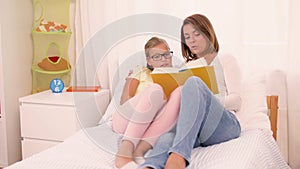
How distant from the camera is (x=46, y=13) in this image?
3.24 metres

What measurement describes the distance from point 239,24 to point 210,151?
4.03 ft

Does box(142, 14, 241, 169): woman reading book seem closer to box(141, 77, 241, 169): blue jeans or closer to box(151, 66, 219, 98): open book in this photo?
box(141, 77, 241, 169): blue jeans

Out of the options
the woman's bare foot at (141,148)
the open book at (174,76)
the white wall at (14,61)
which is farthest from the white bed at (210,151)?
the white wall at (14,61)

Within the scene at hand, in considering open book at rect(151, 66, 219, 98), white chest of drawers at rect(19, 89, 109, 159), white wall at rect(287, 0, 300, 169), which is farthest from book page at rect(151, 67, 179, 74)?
white wall at rect(287, 0, 300, 169)

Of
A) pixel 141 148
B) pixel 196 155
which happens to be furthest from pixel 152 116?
pixel 196 155

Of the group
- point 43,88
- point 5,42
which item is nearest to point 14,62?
point 5,42

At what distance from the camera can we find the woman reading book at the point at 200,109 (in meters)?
1.64

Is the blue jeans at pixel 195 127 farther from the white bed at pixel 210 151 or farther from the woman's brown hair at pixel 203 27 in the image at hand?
the woman's brown hair at pixel 203 27

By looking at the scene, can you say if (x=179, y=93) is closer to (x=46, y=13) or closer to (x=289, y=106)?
(x=289, y=106)

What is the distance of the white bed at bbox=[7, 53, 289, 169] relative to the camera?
1660 mm

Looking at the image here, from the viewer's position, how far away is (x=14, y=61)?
9.90 feet

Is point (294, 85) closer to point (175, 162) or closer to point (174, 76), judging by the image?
point (174, 76)

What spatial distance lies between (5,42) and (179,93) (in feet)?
5.38

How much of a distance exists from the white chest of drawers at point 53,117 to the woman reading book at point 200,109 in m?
0.84
